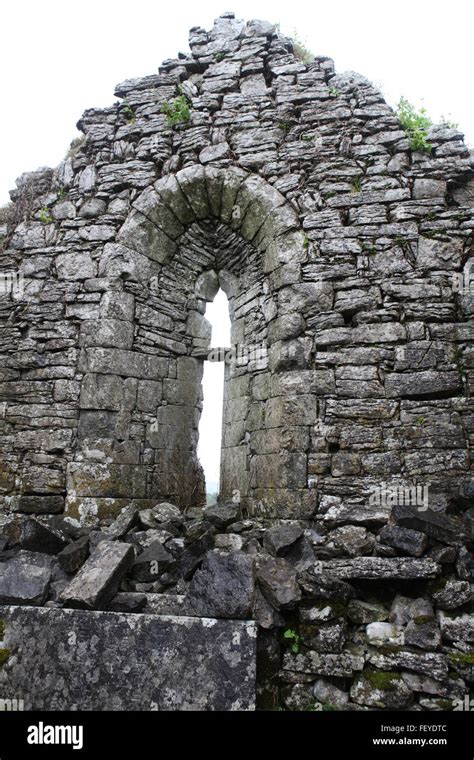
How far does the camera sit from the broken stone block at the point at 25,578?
142 inches

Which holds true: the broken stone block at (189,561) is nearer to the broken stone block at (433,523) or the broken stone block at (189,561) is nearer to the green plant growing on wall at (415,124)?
the broken stone block at (433,523)

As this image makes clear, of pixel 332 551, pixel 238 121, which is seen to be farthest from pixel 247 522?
pixel 238 121

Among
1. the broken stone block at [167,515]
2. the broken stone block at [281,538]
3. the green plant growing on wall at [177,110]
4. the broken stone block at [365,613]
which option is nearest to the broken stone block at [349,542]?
the broken stone block at [281,538]

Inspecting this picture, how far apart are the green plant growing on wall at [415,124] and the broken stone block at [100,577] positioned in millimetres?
4647

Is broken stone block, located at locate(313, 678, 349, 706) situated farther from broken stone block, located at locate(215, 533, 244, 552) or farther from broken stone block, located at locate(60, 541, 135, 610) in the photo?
broken stone block, located at locate(60, 541, 135, 610)

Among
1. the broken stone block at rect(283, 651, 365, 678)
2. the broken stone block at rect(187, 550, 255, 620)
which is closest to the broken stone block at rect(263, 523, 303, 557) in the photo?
the broken stone block at rect(187, 550, 255, 620)

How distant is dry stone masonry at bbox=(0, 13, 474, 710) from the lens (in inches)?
129

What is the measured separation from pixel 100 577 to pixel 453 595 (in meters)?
2.45

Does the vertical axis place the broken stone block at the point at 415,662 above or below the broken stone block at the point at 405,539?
below

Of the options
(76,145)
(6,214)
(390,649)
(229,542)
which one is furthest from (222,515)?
(76,145)

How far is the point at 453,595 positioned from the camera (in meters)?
3.35

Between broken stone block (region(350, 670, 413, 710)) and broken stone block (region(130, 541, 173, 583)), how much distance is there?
1558 millimetres

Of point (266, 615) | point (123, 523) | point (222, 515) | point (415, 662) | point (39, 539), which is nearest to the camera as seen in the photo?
point (415, 662)

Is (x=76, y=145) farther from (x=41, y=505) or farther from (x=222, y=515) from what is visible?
(x=222, y=515)
